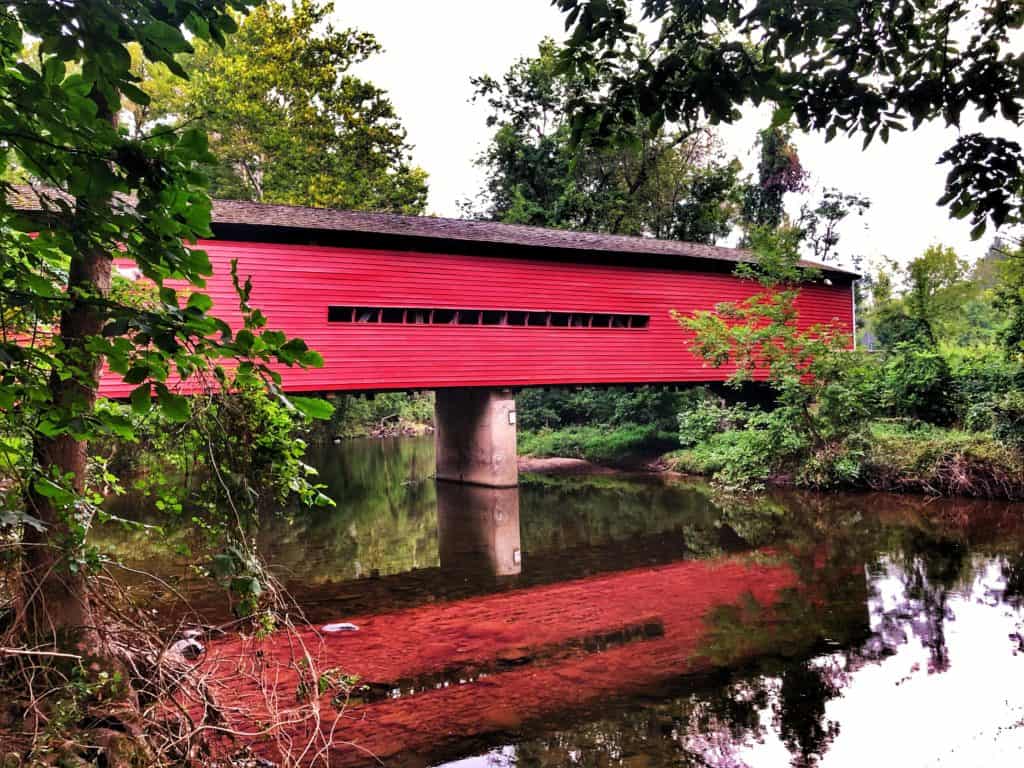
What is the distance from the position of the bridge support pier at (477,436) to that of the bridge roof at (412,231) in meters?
3.08

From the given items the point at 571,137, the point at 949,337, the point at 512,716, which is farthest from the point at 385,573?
the point at 949,337

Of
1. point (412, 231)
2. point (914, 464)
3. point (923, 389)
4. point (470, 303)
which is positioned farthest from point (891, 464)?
point (412, 231)

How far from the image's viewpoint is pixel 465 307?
14875 millimetres

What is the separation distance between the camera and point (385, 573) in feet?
32.8

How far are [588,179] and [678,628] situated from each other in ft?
78.1

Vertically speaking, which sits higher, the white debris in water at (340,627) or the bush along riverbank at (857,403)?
the bush along riverbank at (857,403)

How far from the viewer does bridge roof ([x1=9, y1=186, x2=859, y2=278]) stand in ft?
41.7

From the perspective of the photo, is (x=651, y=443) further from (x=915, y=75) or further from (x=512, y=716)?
(x=915, y=75)

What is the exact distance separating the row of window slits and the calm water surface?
3504 mm

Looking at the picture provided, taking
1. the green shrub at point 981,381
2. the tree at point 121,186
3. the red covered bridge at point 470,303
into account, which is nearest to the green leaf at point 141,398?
the tree at point 121,186

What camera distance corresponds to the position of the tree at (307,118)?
2305cm

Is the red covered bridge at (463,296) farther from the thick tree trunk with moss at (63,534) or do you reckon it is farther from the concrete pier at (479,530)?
the thick tree trunk with moss at (63,534)

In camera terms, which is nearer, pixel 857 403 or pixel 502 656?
pixel 502 656

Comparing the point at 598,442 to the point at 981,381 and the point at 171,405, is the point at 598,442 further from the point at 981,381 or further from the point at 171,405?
the point at 171,405
